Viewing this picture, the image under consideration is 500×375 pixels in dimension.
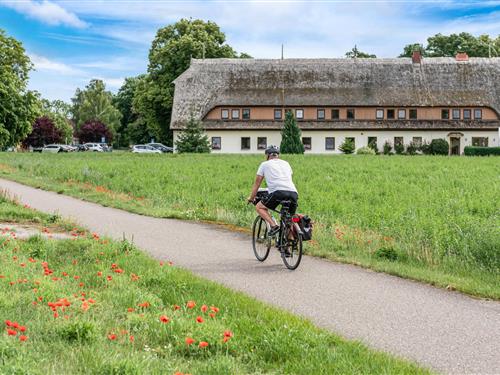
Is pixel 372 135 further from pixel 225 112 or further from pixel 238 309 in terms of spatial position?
pixel 238 309

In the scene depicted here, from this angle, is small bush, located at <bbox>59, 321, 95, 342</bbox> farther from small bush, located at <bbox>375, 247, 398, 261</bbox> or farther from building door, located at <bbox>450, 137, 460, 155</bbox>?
building door, located at <bbox>450, 137, 460, 155</bbox>

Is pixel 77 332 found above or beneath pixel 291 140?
beneath

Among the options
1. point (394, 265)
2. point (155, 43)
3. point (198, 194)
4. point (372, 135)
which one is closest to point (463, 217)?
point (394, 265)

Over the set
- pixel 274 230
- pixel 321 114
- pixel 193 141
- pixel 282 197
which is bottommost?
pixel 274 230

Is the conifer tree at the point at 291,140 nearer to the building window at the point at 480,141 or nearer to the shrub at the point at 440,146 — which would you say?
the shrub at the point at 440,146

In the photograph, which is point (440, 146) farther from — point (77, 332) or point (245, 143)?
point (77, 332)

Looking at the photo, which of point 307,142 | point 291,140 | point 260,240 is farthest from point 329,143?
point 260,240

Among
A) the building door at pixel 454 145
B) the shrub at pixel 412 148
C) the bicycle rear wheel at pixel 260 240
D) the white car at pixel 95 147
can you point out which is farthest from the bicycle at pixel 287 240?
the white car at pixel 95 147

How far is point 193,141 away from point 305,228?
50.1 metres

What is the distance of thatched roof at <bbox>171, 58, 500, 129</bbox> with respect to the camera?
7256cm

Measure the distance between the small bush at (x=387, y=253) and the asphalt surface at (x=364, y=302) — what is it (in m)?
1.09

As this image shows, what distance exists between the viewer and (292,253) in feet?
34.8

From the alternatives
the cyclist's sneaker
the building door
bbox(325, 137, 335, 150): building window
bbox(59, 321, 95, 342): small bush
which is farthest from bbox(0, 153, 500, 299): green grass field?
the building door

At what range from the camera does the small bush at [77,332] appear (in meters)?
5.93
